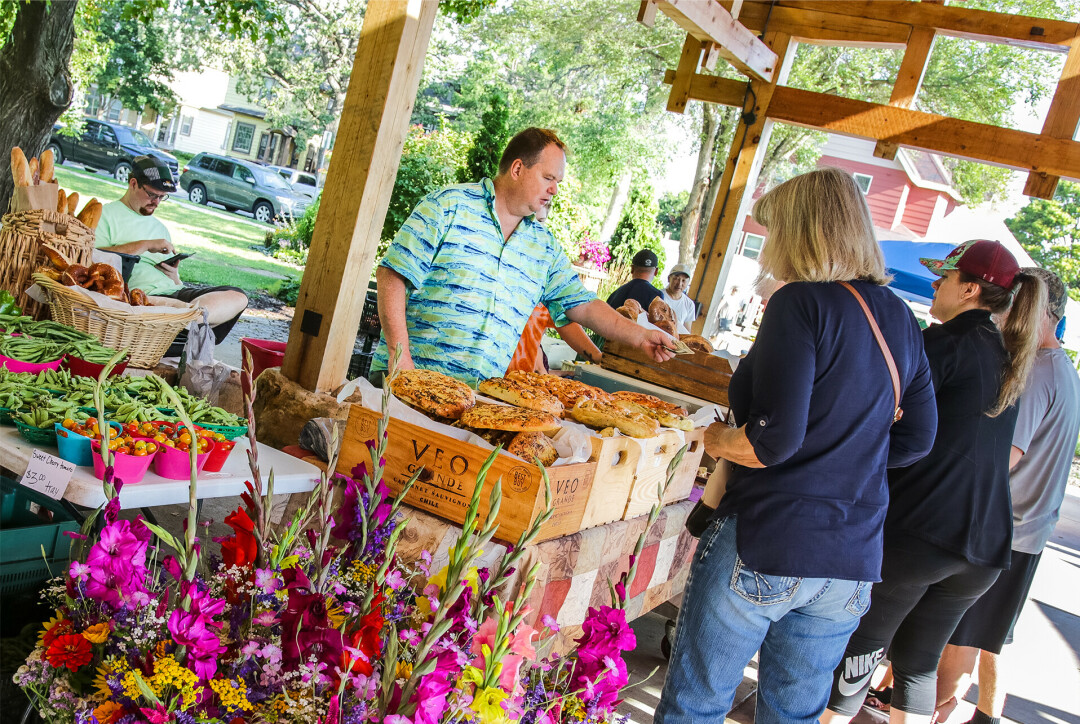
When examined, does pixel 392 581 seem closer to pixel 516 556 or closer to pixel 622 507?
pixel 516 556

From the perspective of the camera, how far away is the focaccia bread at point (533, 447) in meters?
2.17

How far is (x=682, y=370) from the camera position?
4.24 m

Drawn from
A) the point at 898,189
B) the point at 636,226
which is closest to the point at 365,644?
the point at 636,226

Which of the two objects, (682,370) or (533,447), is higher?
(682,370)

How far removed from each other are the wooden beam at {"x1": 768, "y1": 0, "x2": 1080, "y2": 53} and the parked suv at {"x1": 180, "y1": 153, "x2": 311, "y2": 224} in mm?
18318

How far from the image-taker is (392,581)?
120cm

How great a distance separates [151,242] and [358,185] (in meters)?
2.40

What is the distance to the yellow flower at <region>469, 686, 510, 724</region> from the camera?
3.28ft

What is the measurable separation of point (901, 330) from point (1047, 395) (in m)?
1.64

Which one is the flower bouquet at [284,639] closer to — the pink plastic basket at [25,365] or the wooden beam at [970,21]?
the pink plastic basket at [25,365]

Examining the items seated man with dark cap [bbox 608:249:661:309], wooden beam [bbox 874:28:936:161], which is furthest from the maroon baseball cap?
seated man with dark cap [bbox 608:249:661:309]

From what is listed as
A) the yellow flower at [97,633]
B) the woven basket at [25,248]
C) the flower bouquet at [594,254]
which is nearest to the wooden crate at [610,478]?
the yellow flower at [97,633]

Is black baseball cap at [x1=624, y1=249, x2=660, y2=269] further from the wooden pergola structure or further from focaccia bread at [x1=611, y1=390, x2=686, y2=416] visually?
focaccia bread at [x1=611, y1=390, x2=686, y2=416]

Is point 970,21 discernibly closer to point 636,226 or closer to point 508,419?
point 508,419
